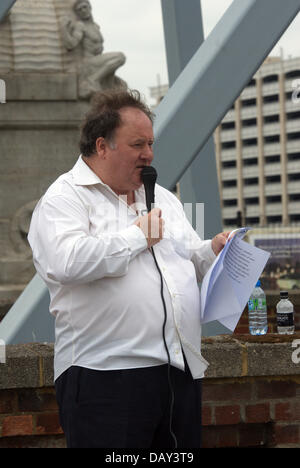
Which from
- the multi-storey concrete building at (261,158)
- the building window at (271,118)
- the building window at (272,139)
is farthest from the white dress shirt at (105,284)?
the building window at (272,139)

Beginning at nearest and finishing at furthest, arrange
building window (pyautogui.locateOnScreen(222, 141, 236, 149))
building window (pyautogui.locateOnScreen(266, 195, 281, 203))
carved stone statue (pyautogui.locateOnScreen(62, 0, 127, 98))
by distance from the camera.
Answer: carved stone statue (pyautogui.locateOnScreen(62, 0, 127, 98)) < building window (pyautogui.locateOnScreen(266, 195, 281, 203)) < building window (pyautogui.locateOnScreen(222, 141, 236, 149))

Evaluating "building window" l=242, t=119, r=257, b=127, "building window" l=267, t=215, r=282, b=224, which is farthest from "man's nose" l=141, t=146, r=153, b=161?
"building window" l=242, t=119, r=257, b=127

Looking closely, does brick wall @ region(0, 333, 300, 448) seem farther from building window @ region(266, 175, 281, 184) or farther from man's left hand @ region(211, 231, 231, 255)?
building window @ region(266, 175, 281, 184)

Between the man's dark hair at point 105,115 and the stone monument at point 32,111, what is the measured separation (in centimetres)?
391

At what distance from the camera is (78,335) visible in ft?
7.47

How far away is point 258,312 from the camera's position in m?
4.62

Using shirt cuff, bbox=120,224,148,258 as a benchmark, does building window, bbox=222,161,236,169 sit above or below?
above

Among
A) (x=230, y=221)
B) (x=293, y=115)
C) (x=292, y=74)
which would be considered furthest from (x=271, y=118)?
(x=230, y=221)

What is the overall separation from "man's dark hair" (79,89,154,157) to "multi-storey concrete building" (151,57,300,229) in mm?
127561

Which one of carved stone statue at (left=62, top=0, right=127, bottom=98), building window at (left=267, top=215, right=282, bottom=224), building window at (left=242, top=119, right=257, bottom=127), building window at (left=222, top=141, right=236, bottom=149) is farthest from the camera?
building window at (left=222, top=141, right=236, bottom=149)

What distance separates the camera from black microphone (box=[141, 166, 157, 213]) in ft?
7.64

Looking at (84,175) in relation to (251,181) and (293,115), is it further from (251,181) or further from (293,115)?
(293,115)

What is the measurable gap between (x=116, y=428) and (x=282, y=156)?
438 ft

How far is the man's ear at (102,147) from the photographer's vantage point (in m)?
2.37
